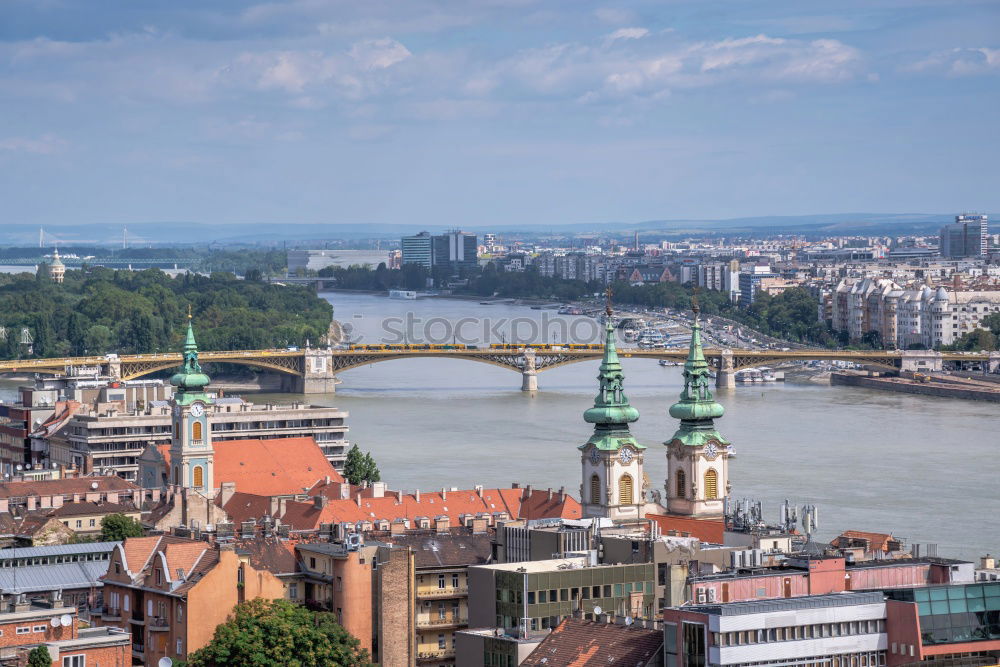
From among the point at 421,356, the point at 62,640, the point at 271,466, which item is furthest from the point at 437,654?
the point at 421,356

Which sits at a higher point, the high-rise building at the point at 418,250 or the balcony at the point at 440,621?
the balcony at the point at 440,621

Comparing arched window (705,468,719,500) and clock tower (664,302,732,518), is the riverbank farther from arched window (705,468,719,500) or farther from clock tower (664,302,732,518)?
arched window (705,468,719,500)

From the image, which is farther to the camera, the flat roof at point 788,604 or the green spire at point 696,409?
the green spire at point 696,409

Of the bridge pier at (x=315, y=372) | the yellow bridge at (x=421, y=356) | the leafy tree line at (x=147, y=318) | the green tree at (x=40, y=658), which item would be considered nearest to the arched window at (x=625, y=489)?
the green tree at (x=40, y=658)

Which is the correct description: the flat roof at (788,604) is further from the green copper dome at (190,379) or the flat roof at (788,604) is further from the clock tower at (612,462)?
the green copper dome at (190,379)

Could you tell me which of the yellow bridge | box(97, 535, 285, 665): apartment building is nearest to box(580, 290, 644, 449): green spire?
box(97, 535, 285, 665): apartment building
